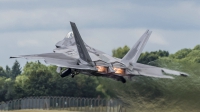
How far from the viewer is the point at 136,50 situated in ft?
308

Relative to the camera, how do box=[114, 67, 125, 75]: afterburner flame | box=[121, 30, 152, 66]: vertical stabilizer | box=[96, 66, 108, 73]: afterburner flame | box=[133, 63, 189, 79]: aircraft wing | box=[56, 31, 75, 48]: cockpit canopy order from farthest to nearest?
box=[56, 31, 75, 48]: cockpit canopy, box=[121, 30, 152, 66]: vertical stabilizer, box=[133, 63, 189, 79]: aircraft wing, box=[114, 67, 125, 75]: afterburner flame, box=[96, 66, 108, 73]: afterburner flame

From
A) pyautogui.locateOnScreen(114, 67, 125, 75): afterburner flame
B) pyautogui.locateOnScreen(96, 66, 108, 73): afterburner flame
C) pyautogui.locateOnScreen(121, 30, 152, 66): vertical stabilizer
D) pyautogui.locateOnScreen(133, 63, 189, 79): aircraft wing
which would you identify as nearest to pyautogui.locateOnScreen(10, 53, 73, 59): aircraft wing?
pyautogui.locateOnScreen(96, 66, 108, 73): afterburner flame

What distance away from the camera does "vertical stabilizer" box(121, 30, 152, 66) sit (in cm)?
9075

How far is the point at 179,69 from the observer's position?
97.1m

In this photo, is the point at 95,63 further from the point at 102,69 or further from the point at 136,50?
the point at 136,50

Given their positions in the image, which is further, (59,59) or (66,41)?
(66,41)

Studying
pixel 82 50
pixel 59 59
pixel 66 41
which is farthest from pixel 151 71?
pixel 66 41

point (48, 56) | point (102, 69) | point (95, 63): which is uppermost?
point (48, 56)

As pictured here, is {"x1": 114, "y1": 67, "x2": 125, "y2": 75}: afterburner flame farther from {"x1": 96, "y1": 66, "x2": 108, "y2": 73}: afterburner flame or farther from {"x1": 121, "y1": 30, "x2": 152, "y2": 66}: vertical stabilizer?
{"x1": 121, "y1": 30, "x2": 152, "y2": 66}: vertical stabilizer

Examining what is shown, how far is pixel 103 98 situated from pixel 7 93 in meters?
43.2

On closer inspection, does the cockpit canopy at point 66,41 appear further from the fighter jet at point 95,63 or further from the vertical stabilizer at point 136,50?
the vertical stabilizer at point 136,50

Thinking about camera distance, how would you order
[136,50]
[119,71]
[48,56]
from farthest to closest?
[136,50] → [48,56] → [119,71]

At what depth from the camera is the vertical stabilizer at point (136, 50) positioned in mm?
90750

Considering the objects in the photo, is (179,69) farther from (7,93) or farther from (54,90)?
(7,93)
